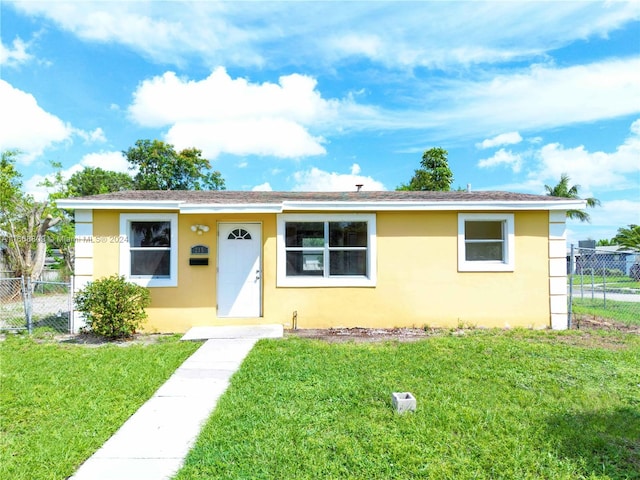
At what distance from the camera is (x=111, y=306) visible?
23.1ft

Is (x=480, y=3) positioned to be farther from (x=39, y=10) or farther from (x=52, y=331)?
(x=52, y=331)

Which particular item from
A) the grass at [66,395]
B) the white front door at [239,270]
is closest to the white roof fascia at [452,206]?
the white front door at [239,270]

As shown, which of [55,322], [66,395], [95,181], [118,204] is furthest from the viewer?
[95,181]

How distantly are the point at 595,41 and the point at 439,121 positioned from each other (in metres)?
8.05

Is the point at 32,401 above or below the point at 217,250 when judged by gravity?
below

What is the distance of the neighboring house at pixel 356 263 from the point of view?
799 cm

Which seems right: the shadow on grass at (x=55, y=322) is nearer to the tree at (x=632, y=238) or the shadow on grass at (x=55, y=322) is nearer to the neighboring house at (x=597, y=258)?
the neighboring house at (x=597, y=258)

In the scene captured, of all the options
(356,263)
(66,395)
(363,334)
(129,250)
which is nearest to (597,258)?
(356,263)

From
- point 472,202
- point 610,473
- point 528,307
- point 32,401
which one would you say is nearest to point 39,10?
point 32,401

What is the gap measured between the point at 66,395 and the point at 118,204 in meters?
4.38

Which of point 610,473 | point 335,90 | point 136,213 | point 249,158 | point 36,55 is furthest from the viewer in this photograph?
point 249,158

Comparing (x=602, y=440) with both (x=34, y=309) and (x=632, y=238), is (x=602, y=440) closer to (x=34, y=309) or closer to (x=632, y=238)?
(x=34, y=309)

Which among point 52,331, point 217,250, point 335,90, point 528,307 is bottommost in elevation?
point 52,331

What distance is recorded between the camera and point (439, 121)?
666 inches
